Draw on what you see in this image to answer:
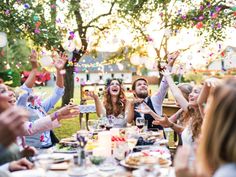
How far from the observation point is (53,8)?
33.1 ft

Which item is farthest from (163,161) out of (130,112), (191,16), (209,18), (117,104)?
(191,16)

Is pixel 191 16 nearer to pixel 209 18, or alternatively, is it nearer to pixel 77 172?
pixel 209 18

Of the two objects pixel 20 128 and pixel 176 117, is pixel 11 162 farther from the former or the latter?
pixel 176 117

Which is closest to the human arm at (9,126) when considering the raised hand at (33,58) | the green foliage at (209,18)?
the raised hand at (33,58)

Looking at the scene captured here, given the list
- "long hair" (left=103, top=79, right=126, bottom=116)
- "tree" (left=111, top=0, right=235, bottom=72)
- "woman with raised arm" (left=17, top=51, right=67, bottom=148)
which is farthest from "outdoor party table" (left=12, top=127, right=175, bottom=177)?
"tree" (left=111, top=0, right=235, bottom=72)

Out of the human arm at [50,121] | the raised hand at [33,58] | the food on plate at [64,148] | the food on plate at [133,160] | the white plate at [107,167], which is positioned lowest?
the food on plate at [64,148]

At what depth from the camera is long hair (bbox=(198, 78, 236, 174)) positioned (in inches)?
51.2

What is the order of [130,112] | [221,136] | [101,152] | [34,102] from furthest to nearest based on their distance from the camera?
[130,112] < [34,102] < [101,152] < [221,136]

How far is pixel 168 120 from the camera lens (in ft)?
11.6

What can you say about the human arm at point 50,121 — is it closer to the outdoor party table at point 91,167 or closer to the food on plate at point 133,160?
the outdoor party table at point 91,167

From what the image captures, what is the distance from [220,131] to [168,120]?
2.21m

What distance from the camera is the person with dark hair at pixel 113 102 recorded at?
15.6 feet

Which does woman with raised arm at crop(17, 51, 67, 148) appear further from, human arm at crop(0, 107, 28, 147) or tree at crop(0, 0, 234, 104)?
tree at crop(0, 0, 234, 104)

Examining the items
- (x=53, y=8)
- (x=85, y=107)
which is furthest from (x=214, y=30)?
(x=53, y=8)
